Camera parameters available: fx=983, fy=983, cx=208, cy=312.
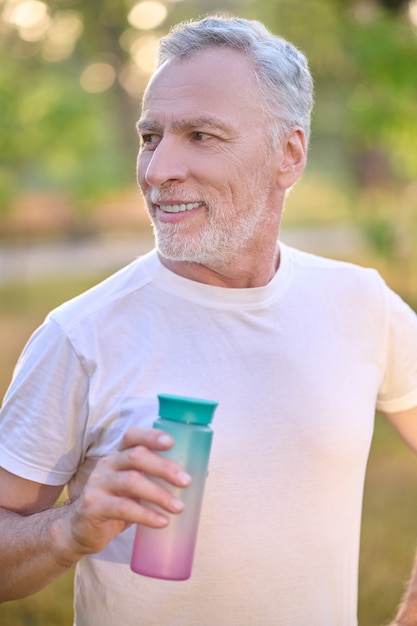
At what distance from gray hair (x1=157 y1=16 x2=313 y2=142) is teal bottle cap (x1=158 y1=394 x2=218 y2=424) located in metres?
0.93

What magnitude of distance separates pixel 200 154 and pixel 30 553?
3.02 feet

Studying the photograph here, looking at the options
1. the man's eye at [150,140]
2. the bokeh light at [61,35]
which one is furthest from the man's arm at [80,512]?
the bokeh light at [61,35]

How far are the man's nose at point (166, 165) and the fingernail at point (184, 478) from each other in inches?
30.1

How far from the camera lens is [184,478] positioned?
1.59 metres

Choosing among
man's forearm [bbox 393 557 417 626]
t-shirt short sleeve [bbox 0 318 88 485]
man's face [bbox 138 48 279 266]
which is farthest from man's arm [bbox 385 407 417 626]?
t-shirt short sleeve [bbox 0 318 88 485]

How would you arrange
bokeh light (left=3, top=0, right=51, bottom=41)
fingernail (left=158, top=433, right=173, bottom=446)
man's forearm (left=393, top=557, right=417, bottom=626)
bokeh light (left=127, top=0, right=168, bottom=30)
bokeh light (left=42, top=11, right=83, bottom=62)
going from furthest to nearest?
bokeh light (left=127, top=0, right=168, bottom=30) < bokeh light (left=42, top=11, right=83, bottom=62) < bokeh light (left=3, top=0, right=51, bottom=41) < man's forearm (left=393, top=557, right=417, bottom=626) < fingernail (left=158, top=433, right=173, bottom=446)

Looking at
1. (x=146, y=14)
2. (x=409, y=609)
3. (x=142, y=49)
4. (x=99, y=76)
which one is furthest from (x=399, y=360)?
(x=99, y=76)

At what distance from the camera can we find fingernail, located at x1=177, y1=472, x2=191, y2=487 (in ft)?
5.20

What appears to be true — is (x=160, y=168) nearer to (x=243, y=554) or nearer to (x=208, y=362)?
(x=208, y=362)

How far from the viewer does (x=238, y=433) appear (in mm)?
2133

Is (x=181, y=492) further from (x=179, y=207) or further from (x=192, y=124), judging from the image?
(x=192, y=124)

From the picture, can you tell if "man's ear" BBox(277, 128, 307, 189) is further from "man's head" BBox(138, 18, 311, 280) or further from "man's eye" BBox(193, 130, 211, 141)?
"man's eye" BBox(193, 130, 211, 141)

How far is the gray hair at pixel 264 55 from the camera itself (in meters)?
2.24

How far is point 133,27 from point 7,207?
18020 millimetres
